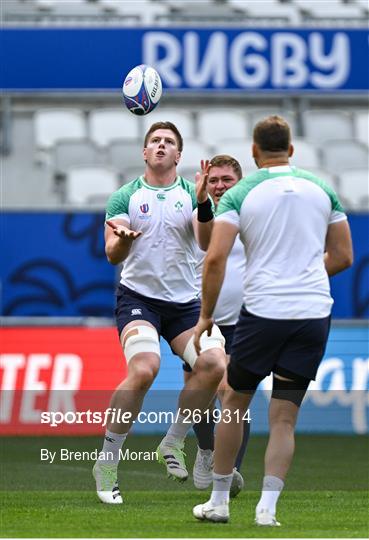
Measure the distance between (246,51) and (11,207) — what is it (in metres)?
4.18

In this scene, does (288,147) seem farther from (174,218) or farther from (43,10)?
(43,10)

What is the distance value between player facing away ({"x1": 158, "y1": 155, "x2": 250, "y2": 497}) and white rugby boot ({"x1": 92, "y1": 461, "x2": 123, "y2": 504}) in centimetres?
77

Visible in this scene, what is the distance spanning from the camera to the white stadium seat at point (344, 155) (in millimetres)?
20438

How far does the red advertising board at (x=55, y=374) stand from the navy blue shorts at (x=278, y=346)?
823 cm

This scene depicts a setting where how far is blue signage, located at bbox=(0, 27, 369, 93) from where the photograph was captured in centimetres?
1916

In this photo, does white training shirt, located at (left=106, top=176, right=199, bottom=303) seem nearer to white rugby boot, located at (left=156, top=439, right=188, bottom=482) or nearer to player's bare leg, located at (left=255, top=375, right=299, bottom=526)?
white rugby boot, located at (left=156, top=439, right=188, bottom=482)

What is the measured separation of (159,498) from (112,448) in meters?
0.73

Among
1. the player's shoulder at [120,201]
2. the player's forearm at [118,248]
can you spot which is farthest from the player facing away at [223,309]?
the player's forearm at [118,248]

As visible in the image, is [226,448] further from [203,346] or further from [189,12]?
[189,12]

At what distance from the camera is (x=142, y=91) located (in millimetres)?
9492

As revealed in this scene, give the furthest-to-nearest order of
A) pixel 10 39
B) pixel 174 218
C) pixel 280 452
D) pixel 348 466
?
pixel 10 39 < pixel 348 466 < pixel 174 218 < pixel 280 452

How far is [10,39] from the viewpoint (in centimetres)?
1916

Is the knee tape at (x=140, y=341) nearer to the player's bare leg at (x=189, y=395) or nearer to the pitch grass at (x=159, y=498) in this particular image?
the player's bare leg at (x=189, y=395)

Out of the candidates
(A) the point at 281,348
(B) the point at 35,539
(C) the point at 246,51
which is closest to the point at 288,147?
(A) the point at 281,348
